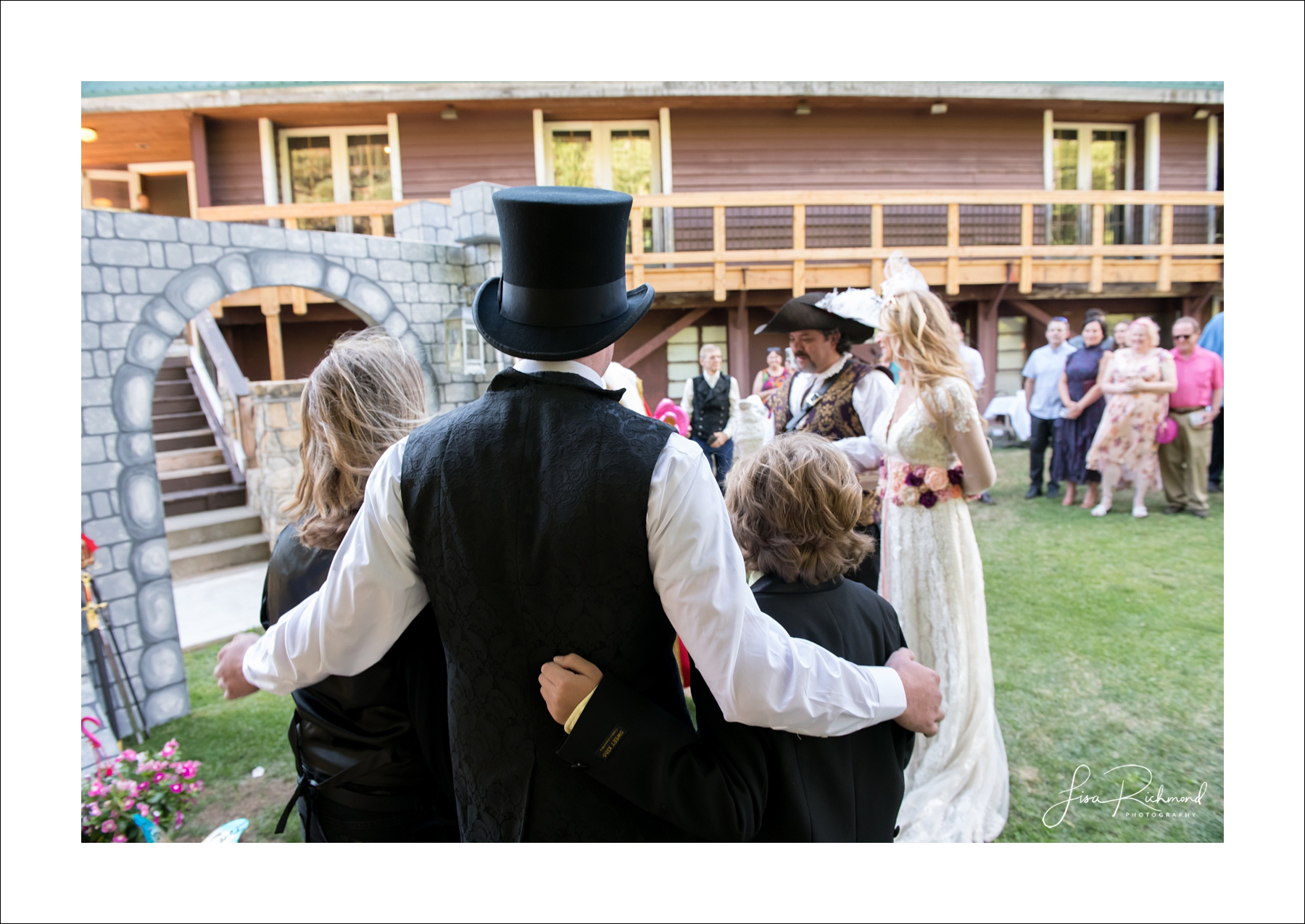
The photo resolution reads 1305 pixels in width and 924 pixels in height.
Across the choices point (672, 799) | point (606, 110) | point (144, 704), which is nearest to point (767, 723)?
point (672, 799)

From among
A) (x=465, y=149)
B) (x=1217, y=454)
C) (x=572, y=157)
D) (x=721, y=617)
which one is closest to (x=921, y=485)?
(x=721, y=617)

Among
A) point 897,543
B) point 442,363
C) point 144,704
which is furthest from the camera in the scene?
point 442,363

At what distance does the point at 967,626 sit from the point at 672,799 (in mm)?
1434

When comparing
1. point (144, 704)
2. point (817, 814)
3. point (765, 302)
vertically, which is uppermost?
point (765, 302)

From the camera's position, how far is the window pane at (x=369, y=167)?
336 inches

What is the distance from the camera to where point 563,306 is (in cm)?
110

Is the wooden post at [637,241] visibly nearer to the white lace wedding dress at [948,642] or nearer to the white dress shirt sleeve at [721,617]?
the white lace wedding dress at [948,642]

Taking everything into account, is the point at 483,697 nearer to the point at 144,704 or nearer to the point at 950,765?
the point at 950,765

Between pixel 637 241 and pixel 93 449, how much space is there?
Result: 6.07 m

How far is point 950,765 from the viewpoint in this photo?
Answer: 7.11 feet

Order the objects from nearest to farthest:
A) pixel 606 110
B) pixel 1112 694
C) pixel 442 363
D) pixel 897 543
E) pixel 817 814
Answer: pixel 817 814 → pixel 897 543 → pixel 1112 694 → pixel 442 363 → pixel 606 110

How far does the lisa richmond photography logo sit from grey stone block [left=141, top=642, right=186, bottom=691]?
11.3ft

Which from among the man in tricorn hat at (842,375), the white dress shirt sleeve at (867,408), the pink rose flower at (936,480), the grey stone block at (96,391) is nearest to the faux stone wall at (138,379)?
the grey stone block at (96,391)

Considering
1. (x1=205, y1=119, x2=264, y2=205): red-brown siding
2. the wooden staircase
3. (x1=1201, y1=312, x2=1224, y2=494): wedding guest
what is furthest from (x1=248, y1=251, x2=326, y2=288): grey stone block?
(x1=1201, y1=312, x2=1224, y2=494): wedding guest
